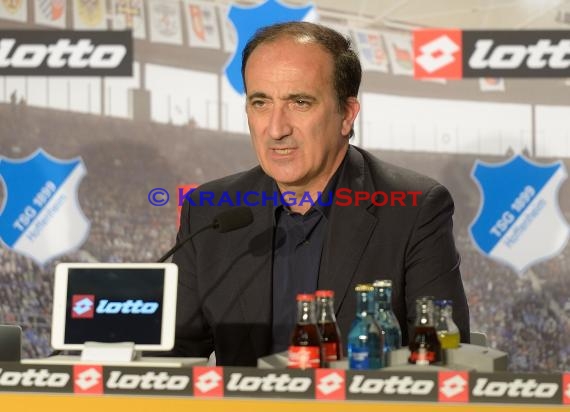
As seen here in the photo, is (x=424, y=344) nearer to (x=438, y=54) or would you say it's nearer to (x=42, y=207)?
(x=438, y=54)

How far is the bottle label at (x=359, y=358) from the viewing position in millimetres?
1615

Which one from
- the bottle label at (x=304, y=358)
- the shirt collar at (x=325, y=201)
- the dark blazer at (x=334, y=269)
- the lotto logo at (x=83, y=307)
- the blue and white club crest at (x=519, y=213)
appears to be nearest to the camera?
the bottle label at (x=304, y=358)

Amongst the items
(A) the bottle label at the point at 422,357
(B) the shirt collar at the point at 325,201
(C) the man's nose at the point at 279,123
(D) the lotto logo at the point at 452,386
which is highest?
(C) the man's nose at the point at 279,123

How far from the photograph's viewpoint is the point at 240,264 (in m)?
2.58

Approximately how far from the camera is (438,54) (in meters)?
4.61

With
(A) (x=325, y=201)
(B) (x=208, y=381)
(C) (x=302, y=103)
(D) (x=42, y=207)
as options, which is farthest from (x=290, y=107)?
(D) (x=42, y=207)

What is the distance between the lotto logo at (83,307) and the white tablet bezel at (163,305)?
17mm

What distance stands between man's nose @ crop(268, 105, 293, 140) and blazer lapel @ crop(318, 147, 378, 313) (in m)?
0.26

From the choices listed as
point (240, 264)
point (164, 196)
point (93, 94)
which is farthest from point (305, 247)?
point (93, 94)

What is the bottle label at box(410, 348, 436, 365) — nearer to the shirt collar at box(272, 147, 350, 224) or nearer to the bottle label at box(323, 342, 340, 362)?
the bottle label at box(323, 342, 340, 362)

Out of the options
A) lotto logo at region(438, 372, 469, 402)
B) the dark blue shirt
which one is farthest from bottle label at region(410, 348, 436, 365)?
the dark blue shirt

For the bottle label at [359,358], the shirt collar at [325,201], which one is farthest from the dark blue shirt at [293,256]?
the bottle label at [359,358]

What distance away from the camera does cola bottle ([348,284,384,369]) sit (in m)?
1.62

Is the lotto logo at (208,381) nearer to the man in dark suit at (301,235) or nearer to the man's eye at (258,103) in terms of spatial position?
the man in dark suit at (301,235)
